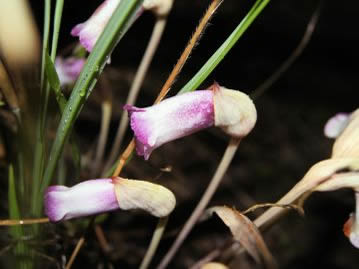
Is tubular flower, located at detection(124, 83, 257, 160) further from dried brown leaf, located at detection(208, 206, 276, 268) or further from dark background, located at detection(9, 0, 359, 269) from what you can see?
dark background, located at detection(9, 0, 359, 269)

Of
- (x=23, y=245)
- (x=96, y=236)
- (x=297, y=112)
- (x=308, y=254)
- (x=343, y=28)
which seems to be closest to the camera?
(x=23, y=245)

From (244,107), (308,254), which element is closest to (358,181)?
(244,107)

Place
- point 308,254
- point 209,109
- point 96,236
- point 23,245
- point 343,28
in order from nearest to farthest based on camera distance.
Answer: point 209,109
point 23,245
point 96,236
point 308,254
point 343,28

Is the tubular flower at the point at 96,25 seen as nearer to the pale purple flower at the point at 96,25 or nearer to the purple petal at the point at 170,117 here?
the pale purple flower at the point at 96,25

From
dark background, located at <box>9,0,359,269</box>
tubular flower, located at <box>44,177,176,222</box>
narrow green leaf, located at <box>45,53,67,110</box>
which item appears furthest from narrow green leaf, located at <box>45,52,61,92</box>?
dark background, located at <box>9,0,359,269</box>

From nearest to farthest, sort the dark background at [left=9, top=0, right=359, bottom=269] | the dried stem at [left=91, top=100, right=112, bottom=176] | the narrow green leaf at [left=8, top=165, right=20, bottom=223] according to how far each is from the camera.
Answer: the narrow green leaf at [left=8, top=165, right=20, bottom=223], the dried stem at [left=91, top=100, right=112, bottom=176], the dark background at [left=9, top=0, right=359, bottom=269]

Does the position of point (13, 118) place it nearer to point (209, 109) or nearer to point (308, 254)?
point (209, 109)
